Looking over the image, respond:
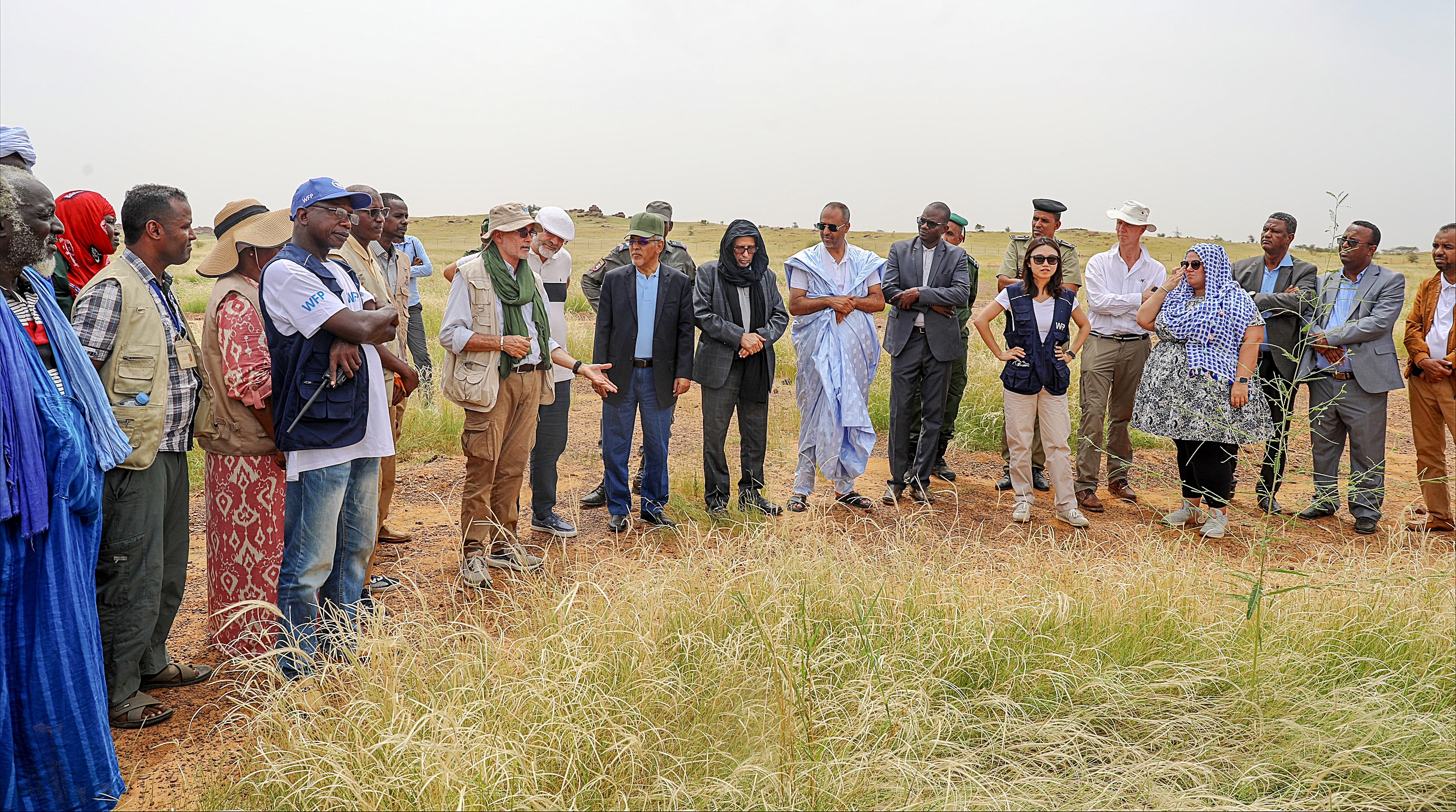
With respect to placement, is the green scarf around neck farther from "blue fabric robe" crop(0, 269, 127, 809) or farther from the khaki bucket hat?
"blue fabric robe" crop(0, 269, 127, 809)

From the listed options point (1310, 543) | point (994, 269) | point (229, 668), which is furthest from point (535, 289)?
point (994, 269)

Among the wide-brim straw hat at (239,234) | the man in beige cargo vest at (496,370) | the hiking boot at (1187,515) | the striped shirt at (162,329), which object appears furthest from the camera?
the hiking boot at (1187,515)

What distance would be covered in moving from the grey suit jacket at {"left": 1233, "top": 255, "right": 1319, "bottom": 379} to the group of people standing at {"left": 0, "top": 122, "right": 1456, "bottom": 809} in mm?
22

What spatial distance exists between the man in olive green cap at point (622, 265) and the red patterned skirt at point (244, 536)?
2496mm

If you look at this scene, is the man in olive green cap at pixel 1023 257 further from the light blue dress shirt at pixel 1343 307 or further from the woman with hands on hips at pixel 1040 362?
the light blue dress shirt at pixel 1343 307

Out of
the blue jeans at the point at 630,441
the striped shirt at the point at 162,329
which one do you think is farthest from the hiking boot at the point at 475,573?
the striped shirt at the point at 162,329

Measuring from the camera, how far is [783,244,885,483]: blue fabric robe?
21.4 feet

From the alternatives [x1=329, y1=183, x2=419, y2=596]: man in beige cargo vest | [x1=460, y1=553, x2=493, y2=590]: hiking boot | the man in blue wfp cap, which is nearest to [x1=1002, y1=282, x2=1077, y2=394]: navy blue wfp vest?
[x1=460, y1=553, x2=493, y2=590]: hiking boot

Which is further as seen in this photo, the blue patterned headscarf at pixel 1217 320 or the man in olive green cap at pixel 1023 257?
the man in olive green cap at pixel 1023 257

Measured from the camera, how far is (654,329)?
237 inches

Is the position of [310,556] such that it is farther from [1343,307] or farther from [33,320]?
[1343,307]

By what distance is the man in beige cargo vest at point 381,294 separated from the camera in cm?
420

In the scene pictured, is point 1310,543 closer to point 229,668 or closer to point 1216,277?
point 1216,277

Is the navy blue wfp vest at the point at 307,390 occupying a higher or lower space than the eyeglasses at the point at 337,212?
lower
